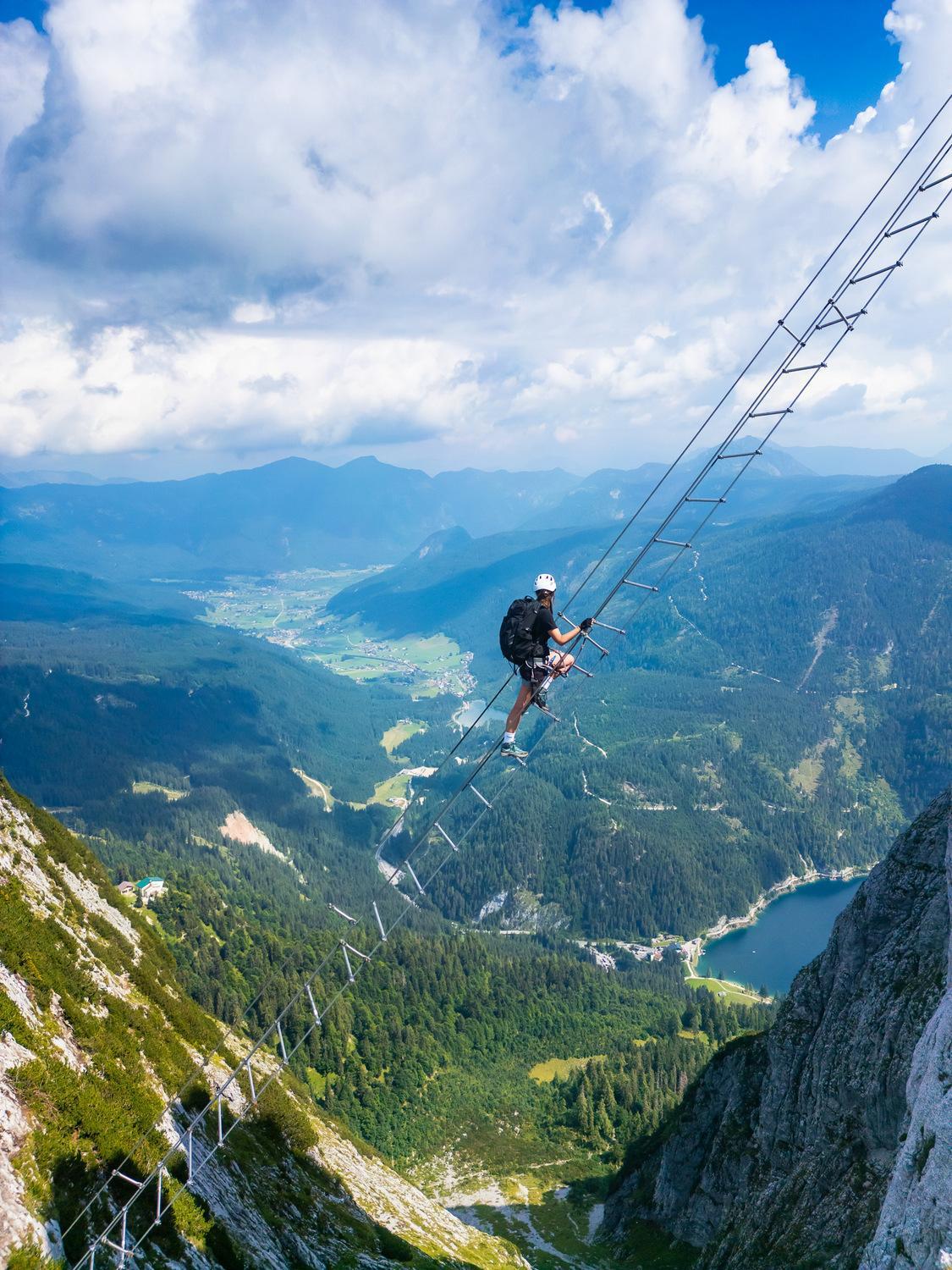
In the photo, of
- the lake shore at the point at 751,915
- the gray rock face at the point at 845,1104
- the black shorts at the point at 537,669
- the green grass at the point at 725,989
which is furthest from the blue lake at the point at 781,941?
the black shorts at the point at 537,669

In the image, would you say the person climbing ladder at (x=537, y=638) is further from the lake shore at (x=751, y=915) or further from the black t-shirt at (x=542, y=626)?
the lake shore at (x=751, y=915)

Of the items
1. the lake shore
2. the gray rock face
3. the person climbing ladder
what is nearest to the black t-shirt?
the person climbing ladder

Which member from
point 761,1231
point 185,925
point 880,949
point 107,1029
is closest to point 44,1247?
point 107,1029

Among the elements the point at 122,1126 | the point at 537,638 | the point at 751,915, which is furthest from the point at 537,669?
the point at 751,915

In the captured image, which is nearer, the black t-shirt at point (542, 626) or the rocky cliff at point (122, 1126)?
the rocky cliff at point (122, 1126)

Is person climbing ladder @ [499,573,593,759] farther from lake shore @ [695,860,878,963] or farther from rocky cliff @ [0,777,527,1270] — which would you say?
lake shore @ [695,860,878,963]

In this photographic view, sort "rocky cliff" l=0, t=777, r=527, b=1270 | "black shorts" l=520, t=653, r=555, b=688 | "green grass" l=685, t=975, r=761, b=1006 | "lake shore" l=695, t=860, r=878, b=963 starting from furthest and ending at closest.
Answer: "lake shore" l=695, t=860, r=878, b=963 < "green grass" l=685, t=975, r=761, b=1006 < "black shorts" l=520, t=653, r=555, b=688 < "rocky cliff" l=0, t=777, r=527, b=1270

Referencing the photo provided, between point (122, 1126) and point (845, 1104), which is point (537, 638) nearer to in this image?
point (122, 1126)
